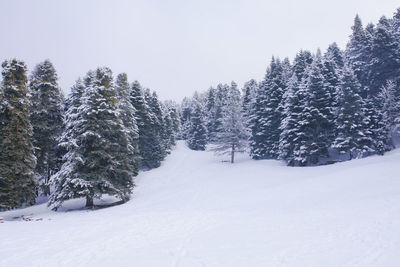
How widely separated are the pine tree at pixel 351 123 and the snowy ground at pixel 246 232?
29.9 feet

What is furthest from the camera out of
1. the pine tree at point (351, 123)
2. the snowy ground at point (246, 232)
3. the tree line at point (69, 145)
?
the pine tree at point (351, 123)

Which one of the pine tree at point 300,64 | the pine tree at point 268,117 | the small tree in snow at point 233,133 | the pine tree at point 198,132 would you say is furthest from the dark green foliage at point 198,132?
the pine tree at point 300,64

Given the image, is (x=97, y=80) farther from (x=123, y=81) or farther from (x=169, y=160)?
(x=169, y=160)

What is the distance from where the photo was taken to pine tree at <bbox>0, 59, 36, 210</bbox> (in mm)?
19828

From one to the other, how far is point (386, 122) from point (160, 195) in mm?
28620

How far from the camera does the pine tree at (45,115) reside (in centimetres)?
2470

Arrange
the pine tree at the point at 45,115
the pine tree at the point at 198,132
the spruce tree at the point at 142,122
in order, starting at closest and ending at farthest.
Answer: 1. the pine tree at the point at 45,115
2. the spruce tree at the point at 142,122
3. the pine tree at the point at 198,132

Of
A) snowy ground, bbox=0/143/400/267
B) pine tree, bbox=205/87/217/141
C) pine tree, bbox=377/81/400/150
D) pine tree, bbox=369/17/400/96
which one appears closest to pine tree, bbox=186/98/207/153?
pine tree, bbox=205/87/217/141

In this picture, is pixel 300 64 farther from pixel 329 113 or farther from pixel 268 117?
pixel 329 113

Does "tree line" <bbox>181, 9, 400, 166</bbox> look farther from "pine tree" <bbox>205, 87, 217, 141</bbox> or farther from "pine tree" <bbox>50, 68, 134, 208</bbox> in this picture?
"pine tree" <bbox>205, 87, 217, 141</bbox>

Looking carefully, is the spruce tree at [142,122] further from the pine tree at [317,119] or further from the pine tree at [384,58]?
the pine tree at [384,58]

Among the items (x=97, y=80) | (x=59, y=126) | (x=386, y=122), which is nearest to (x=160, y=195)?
(x=97, y=80)

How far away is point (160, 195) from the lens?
2328cm

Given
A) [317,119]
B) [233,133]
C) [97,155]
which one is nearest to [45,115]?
[97,155]
